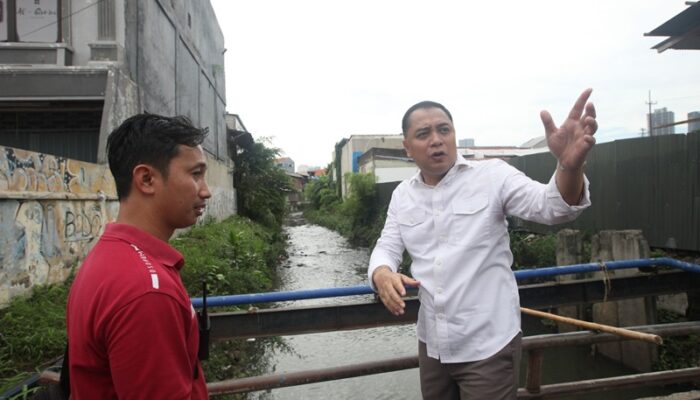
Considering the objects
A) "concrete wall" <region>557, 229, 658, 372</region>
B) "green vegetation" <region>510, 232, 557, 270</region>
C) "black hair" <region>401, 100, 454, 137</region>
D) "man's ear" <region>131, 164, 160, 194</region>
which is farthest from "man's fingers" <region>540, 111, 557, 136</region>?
"green vegetation" <region>510, 232, 557, 270</region>

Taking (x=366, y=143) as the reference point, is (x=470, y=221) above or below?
below

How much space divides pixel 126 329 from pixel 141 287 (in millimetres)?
92

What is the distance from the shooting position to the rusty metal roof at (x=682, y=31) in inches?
193

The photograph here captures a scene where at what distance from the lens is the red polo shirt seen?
1.00 metres

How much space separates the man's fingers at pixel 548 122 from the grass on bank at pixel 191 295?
13.9ft

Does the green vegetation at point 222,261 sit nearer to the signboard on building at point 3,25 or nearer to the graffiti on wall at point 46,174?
the graffiti on wall at point 46,174

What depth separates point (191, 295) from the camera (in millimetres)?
7324

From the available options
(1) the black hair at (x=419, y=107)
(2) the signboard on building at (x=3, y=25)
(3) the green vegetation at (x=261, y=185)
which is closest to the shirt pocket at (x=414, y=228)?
(1) the black hair at (x=419, y=107)

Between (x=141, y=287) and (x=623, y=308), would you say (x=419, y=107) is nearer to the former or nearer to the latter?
(x=141, y=287)

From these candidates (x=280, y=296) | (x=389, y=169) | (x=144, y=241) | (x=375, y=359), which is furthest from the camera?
(x=389, y=169)

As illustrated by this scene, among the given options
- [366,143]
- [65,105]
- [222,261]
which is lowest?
[222,261]

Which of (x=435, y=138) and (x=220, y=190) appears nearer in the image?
(x=435, y=138)

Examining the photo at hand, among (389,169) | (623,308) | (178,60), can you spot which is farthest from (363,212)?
(623,308)

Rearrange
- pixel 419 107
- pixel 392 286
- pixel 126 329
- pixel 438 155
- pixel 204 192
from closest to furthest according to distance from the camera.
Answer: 1. pixel 126 329
2. pixel 204 192
3. pixel 392 286
4. pixel 438 155
5. pixel 419 107
